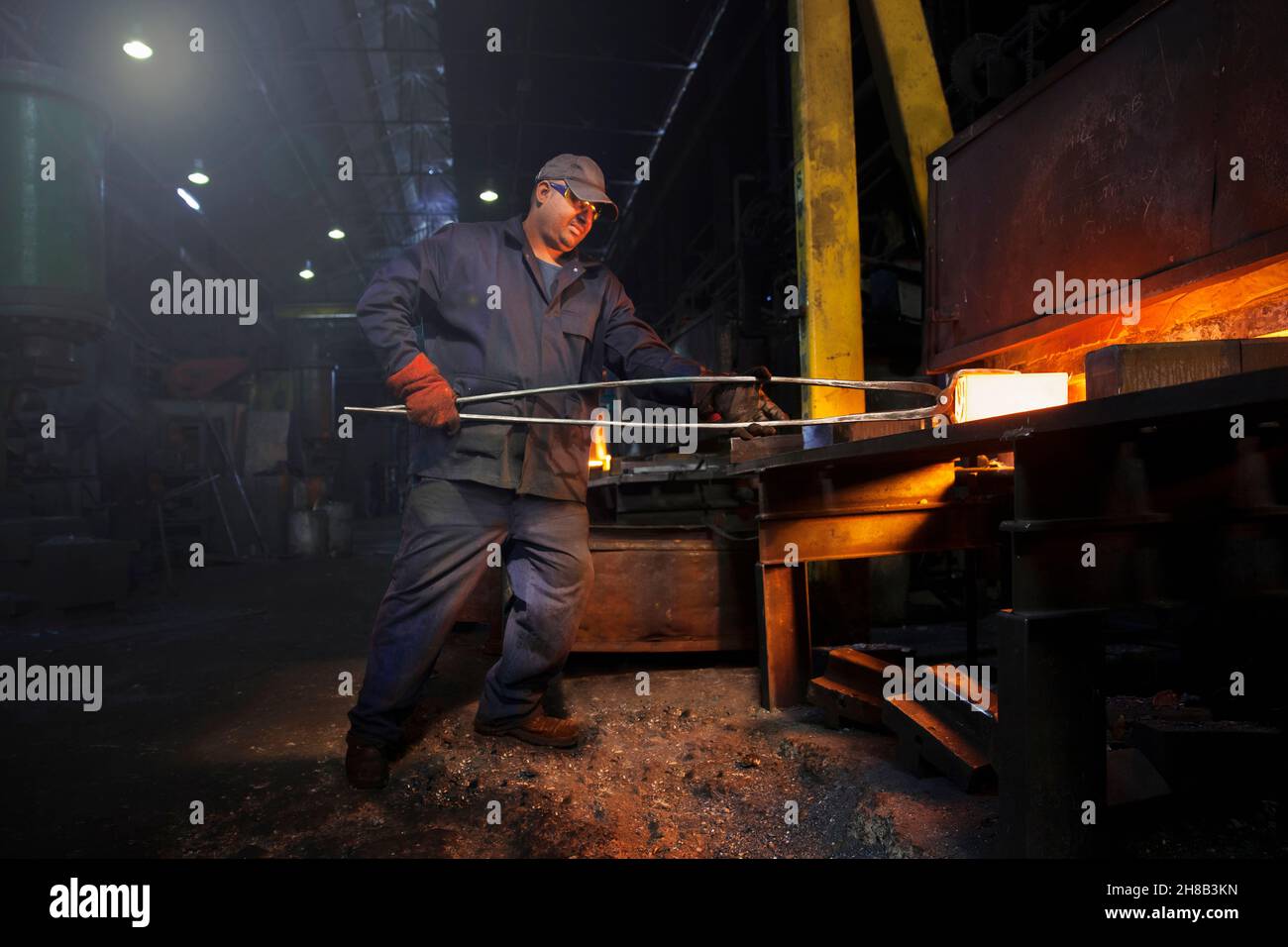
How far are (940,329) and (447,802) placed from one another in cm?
286

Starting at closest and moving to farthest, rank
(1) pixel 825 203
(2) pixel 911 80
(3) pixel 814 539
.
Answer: (3) pixel 814 539 → (1) pixel 825 203 → (2) pixel 911 80

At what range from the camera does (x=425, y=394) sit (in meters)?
2.24

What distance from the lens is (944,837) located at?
1.77m

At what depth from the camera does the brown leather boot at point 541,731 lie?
255cm

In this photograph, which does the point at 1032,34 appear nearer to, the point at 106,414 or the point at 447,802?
the point at 447,802

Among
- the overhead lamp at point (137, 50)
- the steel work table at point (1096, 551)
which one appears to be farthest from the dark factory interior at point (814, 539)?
the overhead lamp at point (137, 50)

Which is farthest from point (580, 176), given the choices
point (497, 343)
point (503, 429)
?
point (503, 429)

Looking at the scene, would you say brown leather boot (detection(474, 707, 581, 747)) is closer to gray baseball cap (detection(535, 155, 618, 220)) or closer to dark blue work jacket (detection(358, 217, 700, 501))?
dark blue work jacket (detection(358, 217, 700, 501))

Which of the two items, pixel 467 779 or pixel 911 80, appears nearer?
pixel 467 779

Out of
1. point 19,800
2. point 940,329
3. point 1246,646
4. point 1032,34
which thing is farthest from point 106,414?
point 1246,646

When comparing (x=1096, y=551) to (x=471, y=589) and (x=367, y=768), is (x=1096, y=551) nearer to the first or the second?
(x=471, y=589)

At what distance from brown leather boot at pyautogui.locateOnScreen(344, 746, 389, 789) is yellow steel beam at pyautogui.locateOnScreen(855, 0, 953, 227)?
3644mm

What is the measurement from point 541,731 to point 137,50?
9277 millimetres
